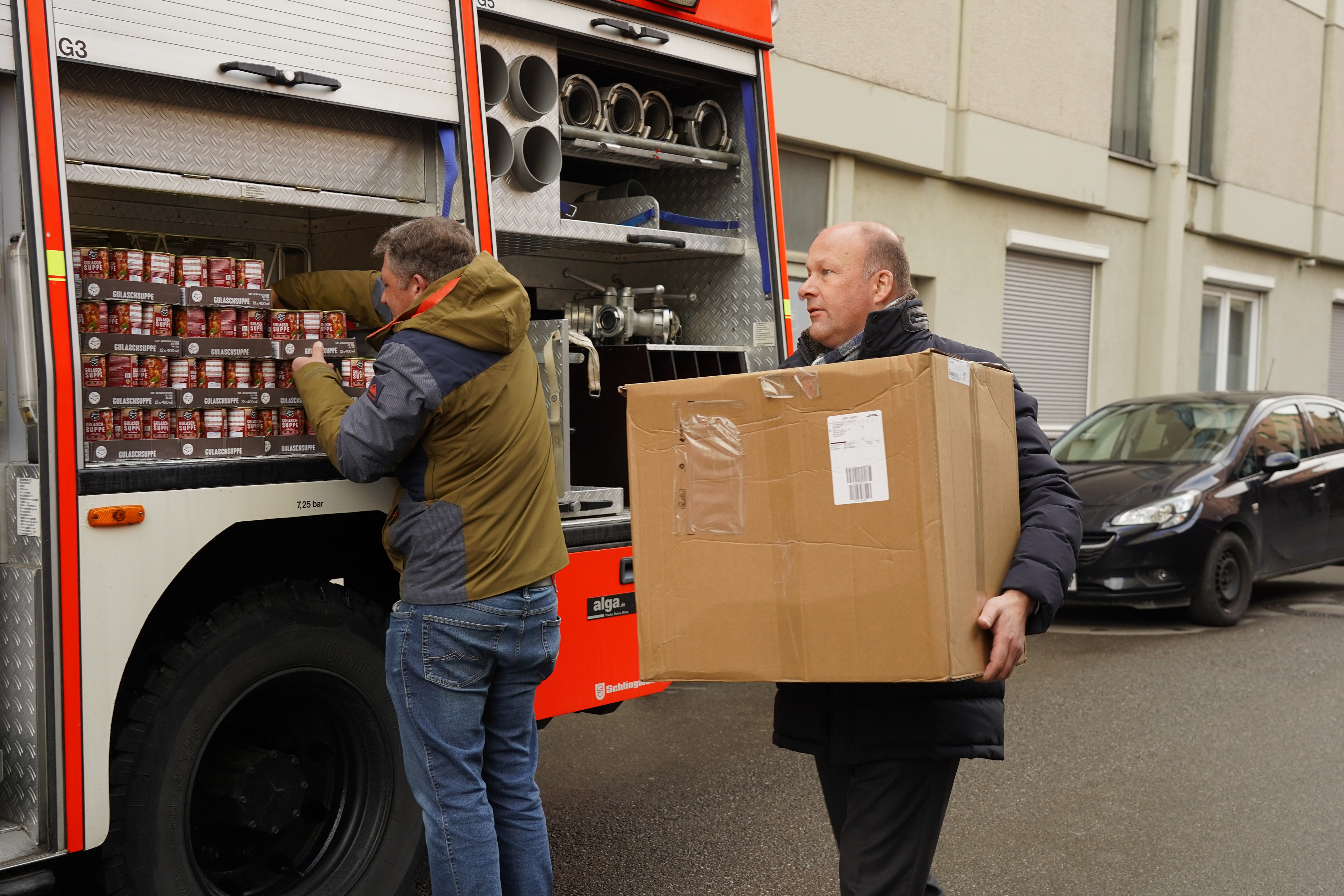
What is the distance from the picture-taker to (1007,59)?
45.0 feet

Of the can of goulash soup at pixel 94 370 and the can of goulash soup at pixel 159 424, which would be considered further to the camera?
the can of goulash soup at pixel 159 424

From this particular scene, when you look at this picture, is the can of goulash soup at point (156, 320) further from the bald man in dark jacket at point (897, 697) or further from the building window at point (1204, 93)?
the building window at point (1204, 93)

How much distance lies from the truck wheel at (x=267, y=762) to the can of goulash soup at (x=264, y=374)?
1.76 feet

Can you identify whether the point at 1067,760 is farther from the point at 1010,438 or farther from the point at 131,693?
the point at 131,693

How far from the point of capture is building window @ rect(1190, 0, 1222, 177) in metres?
18.0

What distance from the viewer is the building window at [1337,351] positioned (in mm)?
21547

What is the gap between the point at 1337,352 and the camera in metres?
21.8

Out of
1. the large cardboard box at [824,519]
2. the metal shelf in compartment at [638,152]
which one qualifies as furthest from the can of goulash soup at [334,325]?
the large cardboard box at [824,519]

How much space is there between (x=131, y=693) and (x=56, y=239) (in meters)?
1.08

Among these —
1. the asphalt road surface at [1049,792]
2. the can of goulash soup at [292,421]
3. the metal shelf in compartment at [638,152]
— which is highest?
the metal shelf in compartment at [638,152]

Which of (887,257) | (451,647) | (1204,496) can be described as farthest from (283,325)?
(1204,496)

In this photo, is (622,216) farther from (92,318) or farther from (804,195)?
(804,195)

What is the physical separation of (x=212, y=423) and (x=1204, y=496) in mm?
7240

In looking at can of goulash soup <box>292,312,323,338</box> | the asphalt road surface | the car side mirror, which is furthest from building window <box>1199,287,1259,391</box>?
can of goulash soup <box>292,312,323,338</box>
